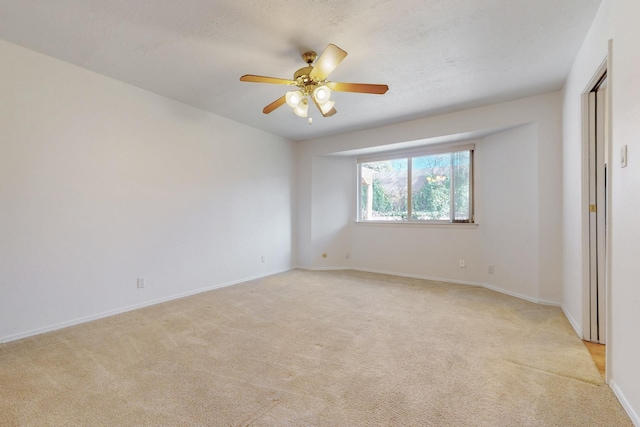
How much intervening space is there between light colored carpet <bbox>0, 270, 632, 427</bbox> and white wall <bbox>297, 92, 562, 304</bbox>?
748 mm

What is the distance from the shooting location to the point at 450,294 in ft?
12.3

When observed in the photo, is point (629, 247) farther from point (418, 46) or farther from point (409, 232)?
point (409, 232)

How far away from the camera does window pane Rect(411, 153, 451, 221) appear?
4.59m

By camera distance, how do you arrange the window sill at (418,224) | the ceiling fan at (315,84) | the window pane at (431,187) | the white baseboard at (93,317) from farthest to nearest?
the window pane at (431,187) < the window sill at (418,224) < the white baseboard at (93,317) < the ceiling fan at (315,84)

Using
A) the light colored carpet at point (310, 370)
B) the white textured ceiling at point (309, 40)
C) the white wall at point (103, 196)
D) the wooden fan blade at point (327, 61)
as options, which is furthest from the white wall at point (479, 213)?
the wooden fan blade at point (327, 61)

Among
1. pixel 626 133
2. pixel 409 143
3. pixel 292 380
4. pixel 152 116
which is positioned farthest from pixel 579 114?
pixel 152 116

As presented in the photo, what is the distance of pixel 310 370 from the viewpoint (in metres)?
1.92

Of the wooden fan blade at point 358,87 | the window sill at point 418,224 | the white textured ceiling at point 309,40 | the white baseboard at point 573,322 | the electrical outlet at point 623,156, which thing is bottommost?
the white baseboard at point 573,322

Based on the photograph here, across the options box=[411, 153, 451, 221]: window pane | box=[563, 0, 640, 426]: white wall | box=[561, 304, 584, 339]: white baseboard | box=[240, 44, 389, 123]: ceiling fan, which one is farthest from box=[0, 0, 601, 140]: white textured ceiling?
box=[561, 304, 584, 339]: white baseboard

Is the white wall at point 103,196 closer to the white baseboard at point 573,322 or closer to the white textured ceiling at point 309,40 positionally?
the white textured ceiling at point 309,40

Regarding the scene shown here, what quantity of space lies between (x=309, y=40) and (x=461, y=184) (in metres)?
3.24

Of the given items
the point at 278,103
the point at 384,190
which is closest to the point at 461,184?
the point at 384,190

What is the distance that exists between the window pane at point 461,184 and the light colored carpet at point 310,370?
1601mm

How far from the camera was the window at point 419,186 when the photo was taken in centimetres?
443
